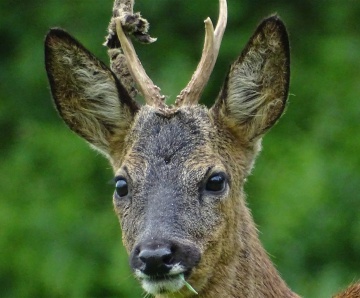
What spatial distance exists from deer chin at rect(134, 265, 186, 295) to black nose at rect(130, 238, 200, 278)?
0.08 feet

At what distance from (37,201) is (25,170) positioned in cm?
83

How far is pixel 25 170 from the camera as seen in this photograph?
20109 millimetres

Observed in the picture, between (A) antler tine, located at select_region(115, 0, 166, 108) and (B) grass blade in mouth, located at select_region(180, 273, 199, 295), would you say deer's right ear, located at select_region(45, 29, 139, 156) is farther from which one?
(B) grass blade in mouth, located at select_region(180, 273, 199, 295)

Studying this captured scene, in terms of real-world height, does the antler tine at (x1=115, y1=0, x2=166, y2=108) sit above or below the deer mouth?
above

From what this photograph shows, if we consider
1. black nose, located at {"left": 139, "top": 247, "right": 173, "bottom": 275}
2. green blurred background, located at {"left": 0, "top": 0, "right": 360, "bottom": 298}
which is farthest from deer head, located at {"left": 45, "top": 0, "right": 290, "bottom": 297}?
green blurred background, located at {"left": 0, "top": 0, "right": 360, "bottom": 298}

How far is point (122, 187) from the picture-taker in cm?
1072

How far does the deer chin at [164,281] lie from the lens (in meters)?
9.93

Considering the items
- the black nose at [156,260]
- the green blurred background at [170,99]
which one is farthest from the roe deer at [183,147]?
the green blurred background at [170,99]

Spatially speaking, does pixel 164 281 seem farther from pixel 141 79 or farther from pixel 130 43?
pixel 130 43

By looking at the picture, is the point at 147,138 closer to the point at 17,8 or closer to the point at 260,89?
the point at 260,89

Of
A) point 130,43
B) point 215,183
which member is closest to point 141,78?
point 130,43

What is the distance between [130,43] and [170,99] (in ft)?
17.0

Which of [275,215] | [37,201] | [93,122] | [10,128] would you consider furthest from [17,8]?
[93,122]

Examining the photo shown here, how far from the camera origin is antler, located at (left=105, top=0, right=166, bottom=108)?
11.1 meters
